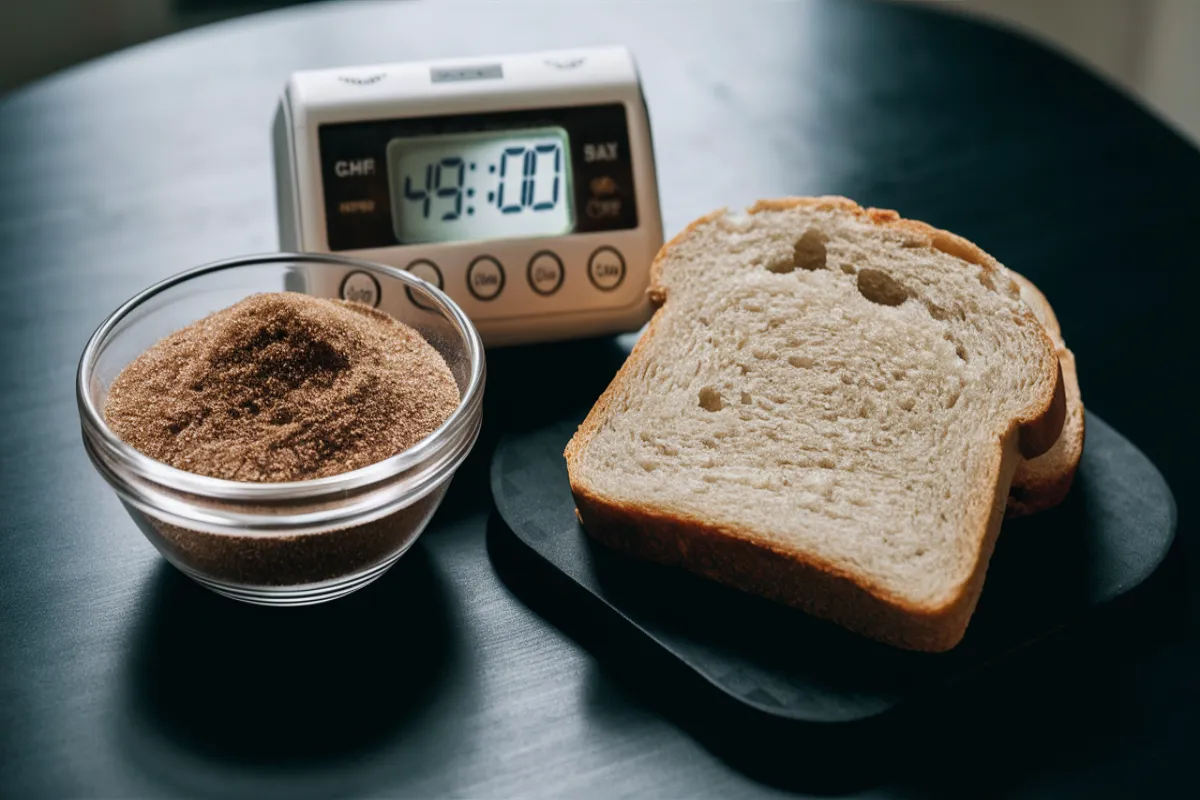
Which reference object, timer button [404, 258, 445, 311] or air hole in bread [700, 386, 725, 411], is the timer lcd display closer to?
timer button [404, 258, 445, 311]

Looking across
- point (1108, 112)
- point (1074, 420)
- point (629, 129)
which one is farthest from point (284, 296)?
point (1108, 112)

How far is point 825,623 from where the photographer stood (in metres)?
1.07

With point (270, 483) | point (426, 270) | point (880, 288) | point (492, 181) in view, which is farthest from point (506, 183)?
point (270, 483)

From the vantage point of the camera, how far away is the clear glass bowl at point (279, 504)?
0.97m

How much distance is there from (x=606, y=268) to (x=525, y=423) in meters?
0.23

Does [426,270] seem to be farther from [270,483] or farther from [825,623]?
[825,623]

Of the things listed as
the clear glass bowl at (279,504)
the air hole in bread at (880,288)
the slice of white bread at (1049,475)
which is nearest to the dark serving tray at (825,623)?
the slice of white bread at (1049,475)

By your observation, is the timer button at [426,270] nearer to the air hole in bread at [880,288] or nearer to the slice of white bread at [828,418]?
the slice of white bread at [828,418]

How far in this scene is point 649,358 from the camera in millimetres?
1312

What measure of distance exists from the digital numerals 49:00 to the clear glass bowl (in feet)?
0.76

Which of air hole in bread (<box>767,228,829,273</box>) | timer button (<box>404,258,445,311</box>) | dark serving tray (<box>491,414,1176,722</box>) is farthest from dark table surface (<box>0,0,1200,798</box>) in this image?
air hole in bread (<box>767,228,829,273</box>)

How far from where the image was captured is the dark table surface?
3.19 feet

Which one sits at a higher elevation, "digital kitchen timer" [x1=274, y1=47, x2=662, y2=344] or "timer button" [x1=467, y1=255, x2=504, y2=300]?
"digital kitchen timer" [x1=274, y1=47, x2=662, y2=344]

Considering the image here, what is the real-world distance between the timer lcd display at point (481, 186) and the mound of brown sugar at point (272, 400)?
1.06ft
